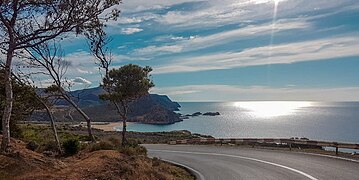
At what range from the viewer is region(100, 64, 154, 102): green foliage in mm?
30719

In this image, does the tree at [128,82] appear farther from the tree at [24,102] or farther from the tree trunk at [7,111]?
the tree trunk at [7,111]

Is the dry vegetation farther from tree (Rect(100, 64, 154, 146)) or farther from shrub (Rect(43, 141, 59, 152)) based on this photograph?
tree (Rect(100, 64, 154, 146))

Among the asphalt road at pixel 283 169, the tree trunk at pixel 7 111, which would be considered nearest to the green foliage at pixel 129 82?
the asphalt road at pixel 283 169

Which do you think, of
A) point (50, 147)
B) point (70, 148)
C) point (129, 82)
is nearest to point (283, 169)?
point (70, 148)

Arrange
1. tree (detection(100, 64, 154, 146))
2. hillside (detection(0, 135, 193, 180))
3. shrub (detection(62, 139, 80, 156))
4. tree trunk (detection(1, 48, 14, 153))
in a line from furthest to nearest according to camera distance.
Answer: tree (detection(100, 64, 154, 146)) → shrub (detection(62, 139, 80, 156)) → tree trunk (detection(1, 48, 14, 153)) → hillside (detection(0, 135, 193, 180))

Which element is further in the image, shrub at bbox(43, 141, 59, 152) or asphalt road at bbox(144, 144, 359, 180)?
shrub at bbox(43, 141, 59, 152)

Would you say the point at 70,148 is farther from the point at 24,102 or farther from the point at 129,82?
the point at 129,82

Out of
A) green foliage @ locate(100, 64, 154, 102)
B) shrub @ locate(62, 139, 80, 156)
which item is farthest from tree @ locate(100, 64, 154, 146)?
shrub @ locate(62, 139, 80, 156)

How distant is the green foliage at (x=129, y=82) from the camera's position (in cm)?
3072

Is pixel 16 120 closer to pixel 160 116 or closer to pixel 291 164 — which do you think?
pixel 291 164

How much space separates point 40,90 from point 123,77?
13904mm

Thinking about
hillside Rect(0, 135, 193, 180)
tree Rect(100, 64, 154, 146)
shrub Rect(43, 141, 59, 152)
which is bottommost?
hillside Rect(0, 135, 193, 180)

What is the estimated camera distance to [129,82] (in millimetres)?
31188

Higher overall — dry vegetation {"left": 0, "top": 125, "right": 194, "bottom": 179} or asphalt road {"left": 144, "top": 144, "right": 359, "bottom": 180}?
dry vegetation {"left": 0, "top": 125, "right": 194, "bottom": 179}
